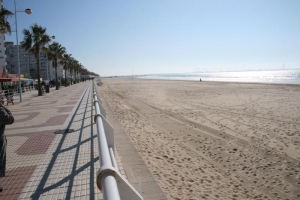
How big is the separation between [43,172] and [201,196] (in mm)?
3009

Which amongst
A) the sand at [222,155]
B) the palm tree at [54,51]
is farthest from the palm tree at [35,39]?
the sand at [222,155]

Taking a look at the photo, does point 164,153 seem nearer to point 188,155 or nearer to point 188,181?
point 188,155

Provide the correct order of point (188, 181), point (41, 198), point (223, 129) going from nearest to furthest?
point (41, 198), point (188, 181), point (223, 129)

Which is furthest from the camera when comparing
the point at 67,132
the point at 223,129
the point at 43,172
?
the point at 223,129

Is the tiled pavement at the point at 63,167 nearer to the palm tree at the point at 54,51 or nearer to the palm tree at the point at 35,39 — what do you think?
the palm tree at the point at 35,39

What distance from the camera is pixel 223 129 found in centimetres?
928

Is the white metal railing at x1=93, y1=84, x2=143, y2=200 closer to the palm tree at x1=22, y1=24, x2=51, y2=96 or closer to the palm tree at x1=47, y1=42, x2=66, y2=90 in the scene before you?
the palm tree at x1=22, y1=24, x2=51, y2=96

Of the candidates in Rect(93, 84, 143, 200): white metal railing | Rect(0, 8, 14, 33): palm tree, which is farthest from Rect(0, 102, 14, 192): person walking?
Rect(0, 8, 14, 33): palm tree

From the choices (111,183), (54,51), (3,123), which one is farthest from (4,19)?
(54,51)

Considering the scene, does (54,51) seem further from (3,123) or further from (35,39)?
(3,123)

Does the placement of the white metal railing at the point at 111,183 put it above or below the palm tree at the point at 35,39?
below

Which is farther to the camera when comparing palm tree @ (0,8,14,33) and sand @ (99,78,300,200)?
palm tree @ (0,8,14,33)

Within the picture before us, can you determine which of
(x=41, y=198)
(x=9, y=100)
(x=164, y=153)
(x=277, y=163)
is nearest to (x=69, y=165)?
(x=41, y=198)

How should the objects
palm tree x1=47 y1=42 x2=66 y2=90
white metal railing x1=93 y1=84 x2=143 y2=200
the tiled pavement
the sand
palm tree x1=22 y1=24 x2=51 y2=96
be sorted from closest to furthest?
1. white metal railing x1=93 y1=84 x2=143 y2=200
2. the tiled pavement
3. the sand
4. palm tree x1=22 y1=24 x2=51 y2=96
5. palm tree x1=47 y1=42 x2=66 y2=90
